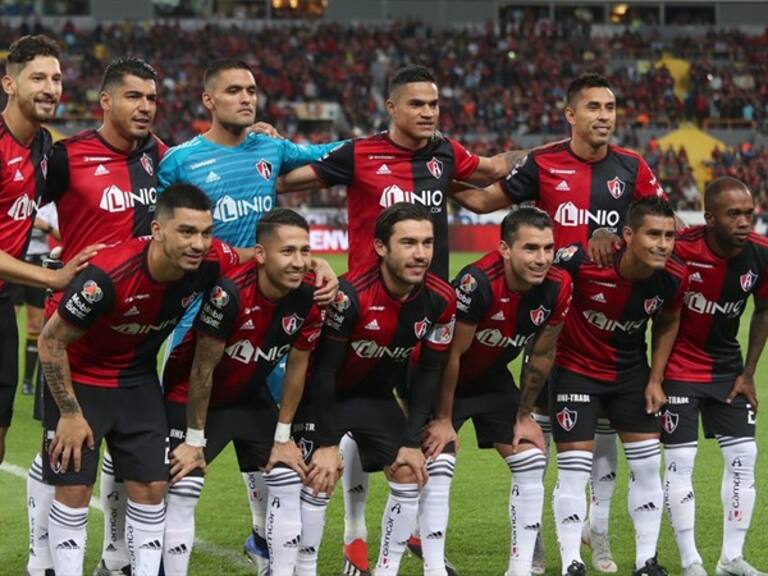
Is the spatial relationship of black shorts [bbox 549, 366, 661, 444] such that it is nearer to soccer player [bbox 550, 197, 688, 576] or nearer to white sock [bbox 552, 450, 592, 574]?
soccer player [bbox 550, 197, 688, 576]

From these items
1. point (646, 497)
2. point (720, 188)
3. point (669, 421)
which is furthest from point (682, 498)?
point (720, 188)

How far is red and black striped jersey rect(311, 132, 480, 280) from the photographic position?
295 inches

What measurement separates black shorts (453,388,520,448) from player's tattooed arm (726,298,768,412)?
1.21 meters

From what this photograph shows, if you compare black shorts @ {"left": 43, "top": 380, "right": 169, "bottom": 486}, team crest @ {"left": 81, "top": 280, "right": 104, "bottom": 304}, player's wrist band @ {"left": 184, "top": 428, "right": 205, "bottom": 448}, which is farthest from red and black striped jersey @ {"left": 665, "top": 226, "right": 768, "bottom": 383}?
team crest @ {"left": 81, "top": 280, "right": 104, "bottom": 304}

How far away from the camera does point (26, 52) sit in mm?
6910

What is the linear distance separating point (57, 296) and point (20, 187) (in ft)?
2.16

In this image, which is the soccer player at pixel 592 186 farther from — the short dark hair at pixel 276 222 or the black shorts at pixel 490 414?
the short dark hair at pixel 276 222

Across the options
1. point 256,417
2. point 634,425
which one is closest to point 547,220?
point 634,425

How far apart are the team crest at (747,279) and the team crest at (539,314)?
113cm

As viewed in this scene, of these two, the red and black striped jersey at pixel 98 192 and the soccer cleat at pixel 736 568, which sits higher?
the red and black striped jersey at pixel 98 192

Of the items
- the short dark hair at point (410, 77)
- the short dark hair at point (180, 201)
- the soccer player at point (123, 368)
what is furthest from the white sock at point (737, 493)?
the short dark hair at point (180, 201)

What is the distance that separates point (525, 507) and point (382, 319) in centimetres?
126

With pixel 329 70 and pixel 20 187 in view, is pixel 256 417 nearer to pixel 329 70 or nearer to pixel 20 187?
pixel 20 187

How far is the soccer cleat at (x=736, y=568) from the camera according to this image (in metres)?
7.05
